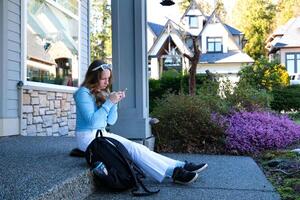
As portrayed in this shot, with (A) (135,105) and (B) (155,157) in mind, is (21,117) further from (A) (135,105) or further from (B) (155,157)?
(B) (155,157)

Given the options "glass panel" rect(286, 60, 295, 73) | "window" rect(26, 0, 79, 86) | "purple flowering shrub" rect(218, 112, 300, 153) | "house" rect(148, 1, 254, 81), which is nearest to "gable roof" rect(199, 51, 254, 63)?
"house" rect(148, 1, 254, 81)

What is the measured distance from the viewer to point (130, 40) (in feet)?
17.8

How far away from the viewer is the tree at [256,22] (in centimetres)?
3521

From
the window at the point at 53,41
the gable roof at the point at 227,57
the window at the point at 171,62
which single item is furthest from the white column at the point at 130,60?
the gable roof at the point at 227,57

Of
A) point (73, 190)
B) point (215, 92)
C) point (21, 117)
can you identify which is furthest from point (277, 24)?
point (73, 190)

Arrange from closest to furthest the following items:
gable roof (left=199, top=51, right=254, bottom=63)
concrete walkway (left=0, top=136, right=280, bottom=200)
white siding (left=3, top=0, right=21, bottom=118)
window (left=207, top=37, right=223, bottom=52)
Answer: concrete walkway (left=0, top=136, right=280, bottom=200), white siding (left=3, top=0, right=21, bottom=118), gable roof (left=199, top=51, right=254, bottom=63), window (left=207, top=37, right=223, bottom=52)

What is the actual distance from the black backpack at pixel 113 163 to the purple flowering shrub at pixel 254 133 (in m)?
3.10

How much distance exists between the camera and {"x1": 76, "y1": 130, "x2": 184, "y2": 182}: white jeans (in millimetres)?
3748

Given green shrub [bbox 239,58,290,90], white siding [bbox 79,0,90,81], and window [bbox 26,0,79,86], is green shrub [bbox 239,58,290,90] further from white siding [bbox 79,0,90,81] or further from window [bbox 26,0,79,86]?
window [bbox 26,0,79,86]

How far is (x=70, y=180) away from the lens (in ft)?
10.3

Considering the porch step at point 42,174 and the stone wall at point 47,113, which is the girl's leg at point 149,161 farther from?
the stone wall at point 47,113

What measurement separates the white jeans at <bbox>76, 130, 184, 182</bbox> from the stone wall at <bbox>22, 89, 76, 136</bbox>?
9.59 feet

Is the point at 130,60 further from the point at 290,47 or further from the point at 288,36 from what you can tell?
the point at 288,36

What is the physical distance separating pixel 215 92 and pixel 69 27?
3.04 metres
